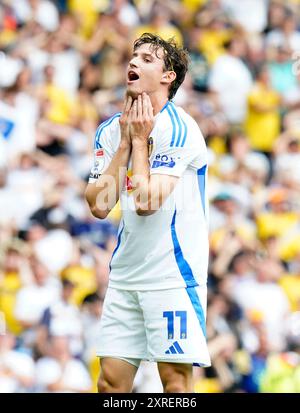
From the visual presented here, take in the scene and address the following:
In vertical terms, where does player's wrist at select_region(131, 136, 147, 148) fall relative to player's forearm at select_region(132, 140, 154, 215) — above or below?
above

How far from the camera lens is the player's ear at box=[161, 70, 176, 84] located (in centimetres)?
652

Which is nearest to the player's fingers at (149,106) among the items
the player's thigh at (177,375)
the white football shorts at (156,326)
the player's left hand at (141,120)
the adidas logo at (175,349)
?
the player's left hand at (141,120)

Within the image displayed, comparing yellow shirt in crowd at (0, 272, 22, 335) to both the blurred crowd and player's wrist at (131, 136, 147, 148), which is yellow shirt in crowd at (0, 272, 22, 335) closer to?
the blurred crowd

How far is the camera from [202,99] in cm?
1300

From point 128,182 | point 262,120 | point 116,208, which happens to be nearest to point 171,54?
point 128,182

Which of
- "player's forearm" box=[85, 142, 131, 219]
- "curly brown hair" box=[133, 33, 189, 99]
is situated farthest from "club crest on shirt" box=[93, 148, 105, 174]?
"curly brown hair" box=[133, 33, 189, 99]

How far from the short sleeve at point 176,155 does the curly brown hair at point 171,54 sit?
1.36ft

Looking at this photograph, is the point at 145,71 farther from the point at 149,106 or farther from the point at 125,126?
the point at 125,126

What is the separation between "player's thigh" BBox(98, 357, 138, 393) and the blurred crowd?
3128 mm

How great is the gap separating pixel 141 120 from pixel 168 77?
0.42 metres

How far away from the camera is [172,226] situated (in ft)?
20.7

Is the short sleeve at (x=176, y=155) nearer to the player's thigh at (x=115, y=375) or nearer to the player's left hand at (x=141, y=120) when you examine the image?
the player's left hand at (x=141, y=120)

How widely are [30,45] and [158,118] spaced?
6595mm
